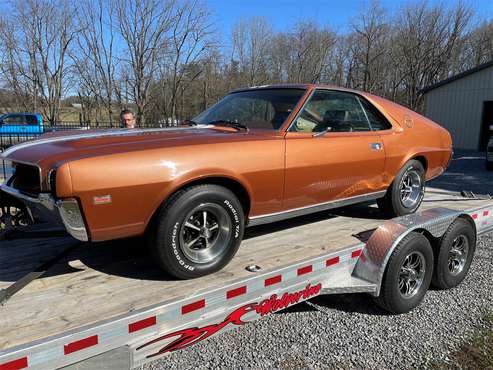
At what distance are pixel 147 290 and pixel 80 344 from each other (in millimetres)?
545

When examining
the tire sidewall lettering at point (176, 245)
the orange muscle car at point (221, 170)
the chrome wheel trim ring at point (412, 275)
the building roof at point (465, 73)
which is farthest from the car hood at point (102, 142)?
the building roof at point (465, 73)

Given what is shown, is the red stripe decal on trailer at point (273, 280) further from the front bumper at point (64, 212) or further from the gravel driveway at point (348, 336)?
the front bumper at point (64, 212)

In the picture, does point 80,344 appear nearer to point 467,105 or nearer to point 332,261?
point 332,261

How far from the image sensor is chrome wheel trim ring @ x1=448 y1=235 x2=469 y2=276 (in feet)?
12.8

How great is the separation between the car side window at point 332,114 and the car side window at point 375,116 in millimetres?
75

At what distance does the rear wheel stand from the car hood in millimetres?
1803

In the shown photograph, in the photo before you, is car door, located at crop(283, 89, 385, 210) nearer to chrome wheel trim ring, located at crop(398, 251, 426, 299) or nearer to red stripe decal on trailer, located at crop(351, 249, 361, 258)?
red stripe decal on trailer, located at crop(351, 249, 361, 258)

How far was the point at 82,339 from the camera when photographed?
1.87 m

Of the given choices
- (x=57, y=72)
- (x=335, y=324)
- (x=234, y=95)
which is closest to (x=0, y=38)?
(x=57, y=72)

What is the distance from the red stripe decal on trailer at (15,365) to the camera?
5.50 ft

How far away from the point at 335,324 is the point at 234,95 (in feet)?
7.50

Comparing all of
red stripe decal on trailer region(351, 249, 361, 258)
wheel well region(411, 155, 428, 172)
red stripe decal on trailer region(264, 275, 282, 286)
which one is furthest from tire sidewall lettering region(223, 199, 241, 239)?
wheel well region(411, 155, 428, 172)

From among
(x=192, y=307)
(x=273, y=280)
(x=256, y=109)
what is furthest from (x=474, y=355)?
(x=256, y=109)

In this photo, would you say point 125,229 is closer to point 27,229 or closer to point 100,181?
point 100,181
